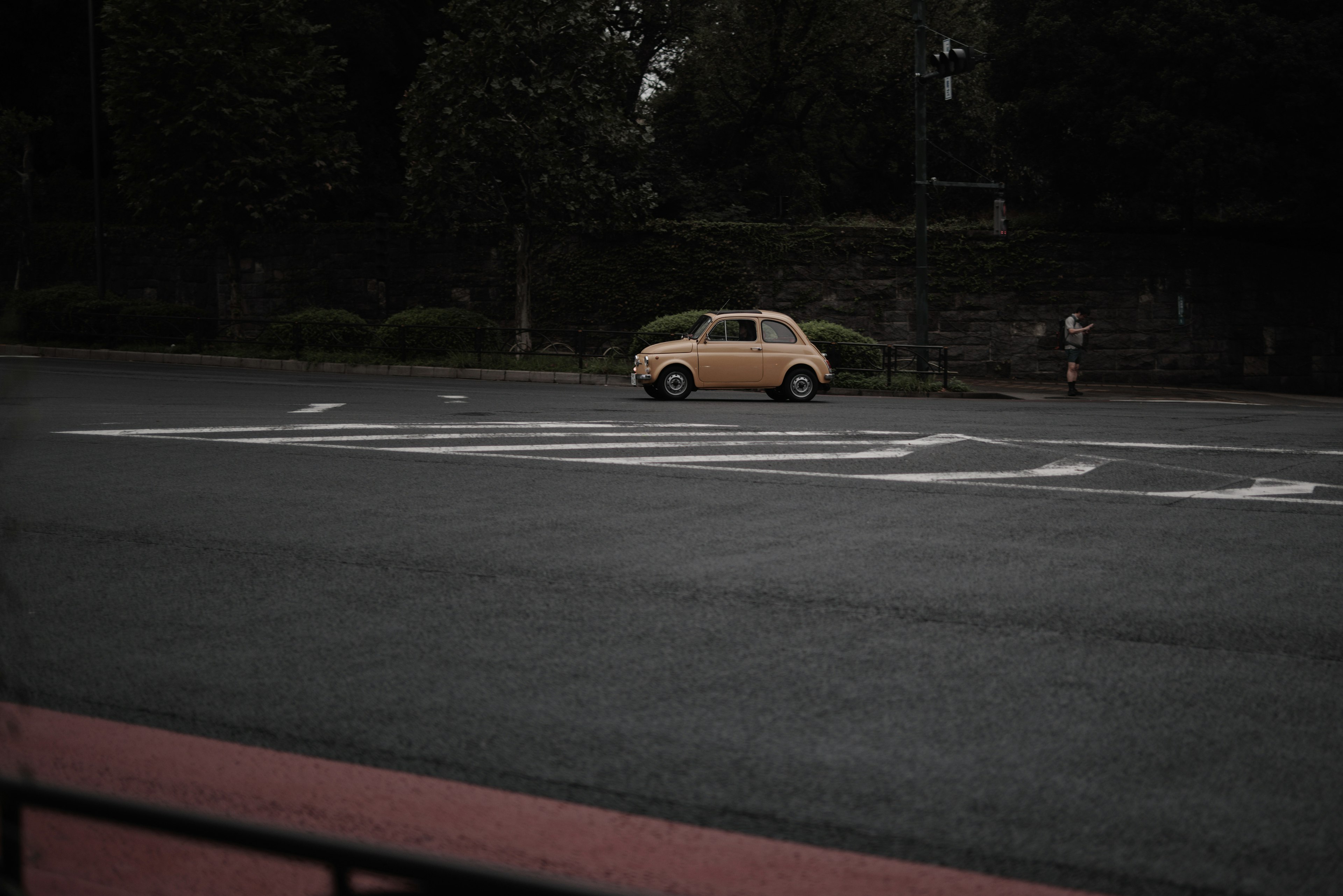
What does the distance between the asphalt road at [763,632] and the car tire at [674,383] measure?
32.1ft

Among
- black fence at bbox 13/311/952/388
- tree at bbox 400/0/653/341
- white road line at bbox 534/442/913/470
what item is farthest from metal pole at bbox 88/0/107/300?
white road line at bbox 534/442/913/470

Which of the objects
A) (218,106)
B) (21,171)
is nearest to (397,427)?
(218,106)

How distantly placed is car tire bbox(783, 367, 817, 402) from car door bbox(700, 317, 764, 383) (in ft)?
1.75

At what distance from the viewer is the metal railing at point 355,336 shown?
31328 millimetres

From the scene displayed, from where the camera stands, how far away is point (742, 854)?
3.80m

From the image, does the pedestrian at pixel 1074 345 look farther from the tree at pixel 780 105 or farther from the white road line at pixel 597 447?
the white road line at pixel 597 447

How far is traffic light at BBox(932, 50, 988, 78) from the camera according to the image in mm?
26625

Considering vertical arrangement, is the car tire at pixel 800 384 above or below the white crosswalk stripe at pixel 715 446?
above

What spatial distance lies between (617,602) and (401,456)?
695cm

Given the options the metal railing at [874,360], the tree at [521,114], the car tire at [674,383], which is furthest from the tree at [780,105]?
the car tire at [674,383]

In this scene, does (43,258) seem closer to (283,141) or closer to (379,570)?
(283,141)

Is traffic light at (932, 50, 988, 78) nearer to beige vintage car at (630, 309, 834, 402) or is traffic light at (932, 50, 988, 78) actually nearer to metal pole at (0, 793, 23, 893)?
beige vintage car at (630, 309, 834, 402)

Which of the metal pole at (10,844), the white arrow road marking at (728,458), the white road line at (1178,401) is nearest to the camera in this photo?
the metal pole at (10,844)

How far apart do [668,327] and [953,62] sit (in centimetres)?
796
